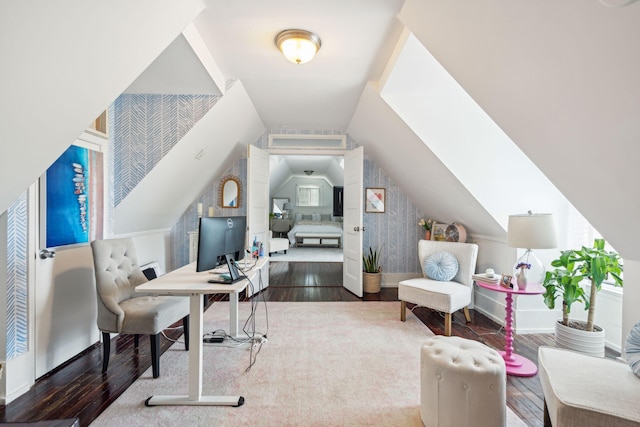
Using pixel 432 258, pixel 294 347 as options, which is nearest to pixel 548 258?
pixel 432 258

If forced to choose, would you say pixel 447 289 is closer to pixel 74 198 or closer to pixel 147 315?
pixel 147 315

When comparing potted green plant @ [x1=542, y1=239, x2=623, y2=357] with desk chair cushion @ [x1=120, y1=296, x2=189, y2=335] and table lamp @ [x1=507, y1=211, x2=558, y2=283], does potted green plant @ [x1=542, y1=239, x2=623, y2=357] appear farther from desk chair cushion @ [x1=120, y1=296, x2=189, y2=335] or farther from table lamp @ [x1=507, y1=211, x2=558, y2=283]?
desk chair cushion @ [x1=120, y1=296, x2=189, y2=335]

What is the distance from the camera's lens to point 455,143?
3.07 m

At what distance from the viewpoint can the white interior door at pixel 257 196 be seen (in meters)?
4.20

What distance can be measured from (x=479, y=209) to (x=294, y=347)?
2382mm

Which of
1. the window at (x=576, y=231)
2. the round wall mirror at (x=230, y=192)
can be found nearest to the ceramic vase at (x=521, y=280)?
the window at (x=576, y=231)

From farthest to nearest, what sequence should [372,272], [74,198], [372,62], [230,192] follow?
[230,192] → [372,272] → [372,62] → [74,198]

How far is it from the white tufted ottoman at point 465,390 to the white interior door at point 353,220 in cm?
Answer: 256

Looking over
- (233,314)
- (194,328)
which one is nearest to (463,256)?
(233,314)

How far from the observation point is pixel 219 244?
205 cm

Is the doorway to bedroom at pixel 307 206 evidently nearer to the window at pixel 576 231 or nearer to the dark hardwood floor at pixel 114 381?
the dark hardwood floor at pixel 114 381

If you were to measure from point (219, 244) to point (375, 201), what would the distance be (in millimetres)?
3301

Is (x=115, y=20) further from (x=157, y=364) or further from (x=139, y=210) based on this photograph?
(x=139, y=210)

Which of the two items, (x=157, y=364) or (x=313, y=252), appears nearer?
(x=157, y=364)
